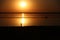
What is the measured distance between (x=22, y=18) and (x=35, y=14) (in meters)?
0.21

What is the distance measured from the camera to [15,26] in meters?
2.46
